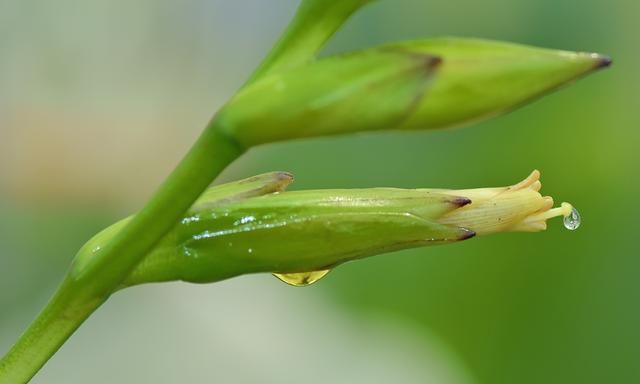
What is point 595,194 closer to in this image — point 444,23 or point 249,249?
point 444,23

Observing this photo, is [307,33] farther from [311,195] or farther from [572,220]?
[572,220]

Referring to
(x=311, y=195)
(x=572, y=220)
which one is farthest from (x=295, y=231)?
(x=572, y=220)

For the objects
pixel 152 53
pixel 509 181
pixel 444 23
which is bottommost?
pixel 152 53

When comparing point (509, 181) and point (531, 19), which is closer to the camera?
point (509, 181)

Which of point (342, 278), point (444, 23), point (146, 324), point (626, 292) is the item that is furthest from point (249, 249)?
point (444, 23)

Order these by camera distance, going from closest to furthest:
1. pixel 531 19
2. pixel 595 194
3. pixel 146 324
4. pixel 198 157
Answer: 1. pixel 198 157
2. pixel 146 324
3. pixel 595 194
4. pixel 531 19

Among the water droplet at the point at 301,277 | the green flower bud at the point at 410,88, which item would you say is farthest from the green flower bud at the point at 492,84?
the water droplet at the point at 301,277

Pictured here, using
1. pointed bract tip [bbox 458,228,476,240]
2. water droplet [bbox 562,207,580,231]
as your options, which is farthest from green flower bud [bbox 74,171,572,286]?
water droplet [bbox 562,207,580,231]
